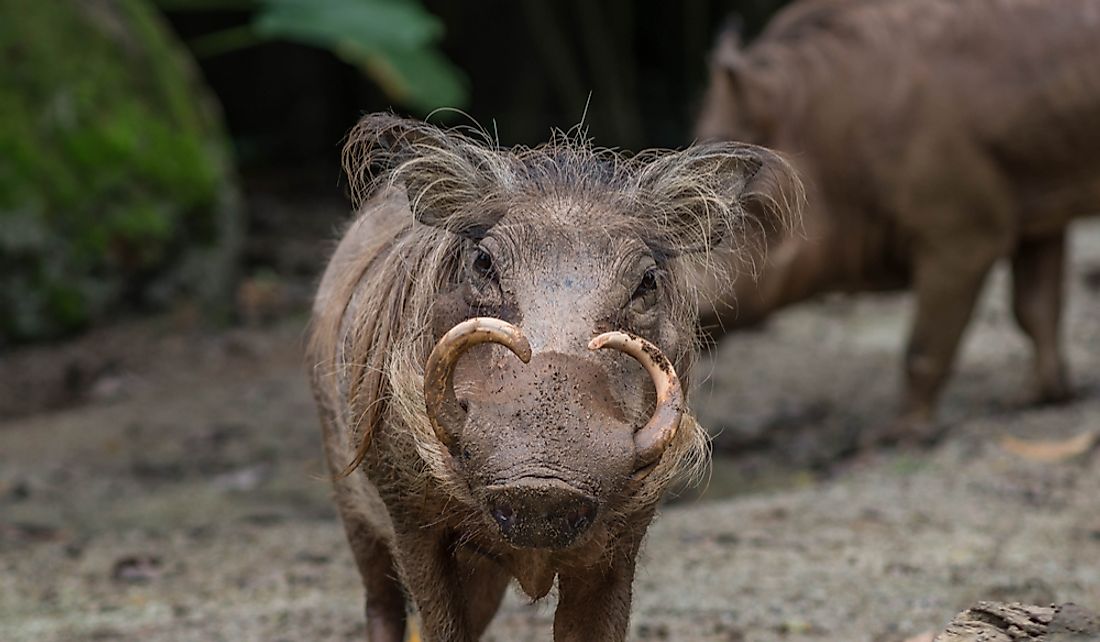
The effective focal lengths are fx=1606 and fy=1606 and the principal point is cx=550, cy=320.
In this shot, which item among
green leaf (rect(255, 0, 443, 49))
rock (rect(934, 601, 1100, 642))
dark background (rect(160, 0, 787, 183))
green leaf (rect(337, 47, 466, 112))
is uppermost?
rock (rect(934, 601, 1100, 642))

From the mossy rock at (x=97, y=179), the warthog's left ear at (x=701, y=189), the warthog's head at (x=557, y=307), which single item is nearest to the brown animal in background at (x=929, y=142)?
the mossy rock at (x=97, y=179)

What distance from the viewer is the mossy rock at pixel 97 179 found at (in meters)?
8.62

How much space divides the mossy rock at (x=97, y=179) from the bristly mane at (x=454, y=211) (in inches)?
212

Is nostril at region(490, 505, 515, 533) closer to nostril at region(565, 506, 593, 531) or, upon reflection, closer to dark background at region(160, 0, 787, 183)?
nostril at region(565, 506, 593, 531)

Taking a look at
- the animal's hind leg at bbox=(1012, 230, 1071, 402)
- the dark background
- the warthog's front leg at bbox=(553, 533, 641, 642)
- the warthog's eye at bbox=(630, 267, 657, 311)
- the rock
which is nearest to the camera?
the rock

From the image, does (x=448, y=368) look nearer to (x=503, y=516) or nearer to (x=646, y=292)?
(x=503, y=516)

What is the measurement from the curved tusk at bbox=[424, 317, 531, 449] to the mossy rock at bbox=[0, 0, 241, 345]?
6273 millimetres

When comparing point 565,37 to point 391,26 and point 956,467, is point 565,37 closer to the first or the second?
point 391,26

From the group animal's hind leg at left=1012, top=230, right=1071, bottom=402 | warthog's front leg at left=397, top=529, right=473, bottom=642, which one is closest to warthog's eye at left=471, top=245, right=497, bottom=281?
warthog's front leg at left=397, top=529, right=473, bottom=642

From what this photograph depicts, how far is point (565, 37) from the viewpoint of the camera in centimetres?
1507

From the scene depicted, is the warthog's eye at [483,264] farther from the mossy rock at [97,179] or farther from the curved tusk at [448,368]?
the mossy rock at [97,179]

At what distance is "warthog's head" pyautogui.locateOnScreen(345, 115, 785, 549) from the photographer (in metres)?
2.66

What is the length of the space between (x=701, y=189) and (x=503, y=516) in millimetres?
1143

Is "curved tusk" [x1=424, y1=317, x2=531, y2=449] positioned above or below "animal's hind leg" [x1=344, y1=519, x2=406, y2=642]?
above
